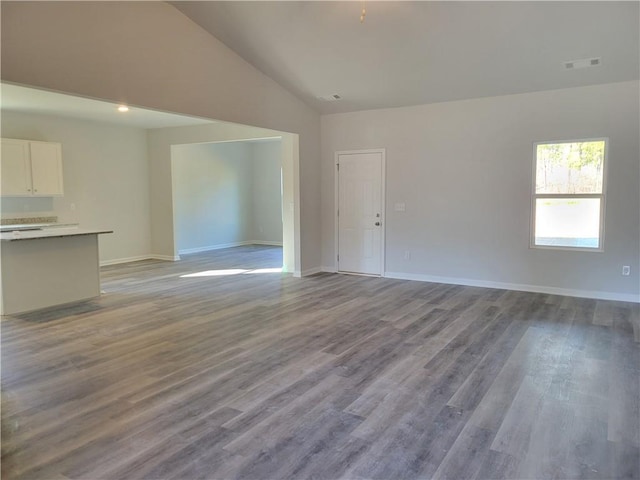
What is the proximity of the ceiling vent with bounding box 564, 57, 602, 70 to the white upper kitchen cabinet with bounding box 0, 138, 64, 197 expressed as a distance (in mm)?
7512

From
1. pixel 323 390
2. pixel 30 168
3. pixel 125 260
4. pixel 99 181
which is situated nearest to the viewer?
pixel 323 390

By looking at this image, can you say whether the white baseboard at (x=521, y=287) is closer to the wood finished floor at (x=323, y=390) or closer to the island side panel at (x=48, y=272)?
the wood finished floor at (x=323, y=390)

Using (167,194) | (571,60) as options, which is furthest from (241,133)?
(571,60)

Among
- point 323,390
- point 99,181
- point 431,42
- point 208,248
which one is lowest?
point 323,390

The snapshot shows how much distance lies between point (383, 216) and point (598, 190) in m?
2.89

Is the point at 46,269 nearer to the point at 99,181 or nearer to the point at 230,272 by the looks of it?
the point at 230,272

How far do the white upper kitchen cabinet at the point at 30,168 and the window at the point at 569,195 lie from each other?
7345mm

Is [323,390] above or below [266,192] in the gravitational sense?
below

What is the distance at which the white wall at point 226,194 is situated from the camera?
987 centimetres

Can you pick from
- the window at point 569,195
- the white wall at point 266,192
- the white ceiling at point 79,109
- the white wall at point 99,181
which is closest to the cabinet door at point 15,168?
the white wall at point 99,181

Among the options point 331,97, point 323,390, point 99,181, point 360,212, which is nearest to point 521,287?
point 360,212

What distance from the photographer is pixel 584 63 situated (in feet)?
15.9

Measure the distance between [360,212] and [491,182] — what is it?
6.81 feet

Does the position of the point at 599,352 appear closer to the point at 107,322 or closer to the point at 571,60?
A: the point at 571,60
